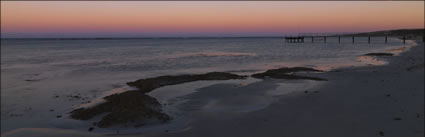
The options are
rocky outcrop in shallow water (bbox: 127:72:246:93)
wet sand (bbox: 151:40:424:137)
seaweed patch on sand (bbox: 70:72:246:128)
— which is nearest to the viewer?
wet sand (bbox: 151:40:424:137)

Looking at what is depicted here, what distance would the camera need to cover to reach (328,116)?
8547mm

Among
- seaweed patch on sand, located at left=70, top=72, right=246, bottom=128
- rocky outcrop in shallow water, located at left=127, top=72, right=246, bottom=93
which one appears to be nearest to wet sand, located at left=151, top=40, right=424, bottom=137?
seaweed patch on sand, located at left=70, top=72, right=246, bottom=128

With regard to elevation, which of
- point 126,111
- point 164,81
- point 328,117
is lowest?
point 328,117

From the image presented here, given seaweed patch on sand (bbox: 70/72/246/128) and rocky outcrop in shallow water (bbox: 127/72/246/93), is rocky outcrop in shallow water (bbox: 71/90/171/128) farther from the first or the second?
rocky outcrop in shallow water (bbox: 127/72/246/93)

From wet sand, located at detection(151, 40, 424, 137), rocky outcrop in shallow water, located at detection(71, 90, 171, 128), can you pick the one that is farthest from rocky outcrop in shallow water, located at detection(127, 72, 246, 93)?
wet sand, located at detection(151, 40, 424, 137)

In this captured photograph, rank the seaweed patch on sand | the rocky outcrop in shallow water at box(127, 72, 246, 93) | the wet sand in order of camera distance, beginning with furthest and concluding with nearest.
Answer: the rocky outcrop in shallow water at box(127, 72, 246, 93), the seaweed patch on sand, the wet sand

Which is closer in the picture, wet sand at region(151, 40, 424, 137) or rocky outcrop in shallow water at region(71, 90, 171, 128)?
wet sand at region(151, 40, 424, 137)

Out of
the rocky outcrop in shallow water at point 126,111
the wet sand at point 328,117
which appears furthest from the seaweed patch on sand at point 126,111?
the wet sand at point 328,117

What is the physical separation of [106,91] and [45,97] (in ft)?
8.18

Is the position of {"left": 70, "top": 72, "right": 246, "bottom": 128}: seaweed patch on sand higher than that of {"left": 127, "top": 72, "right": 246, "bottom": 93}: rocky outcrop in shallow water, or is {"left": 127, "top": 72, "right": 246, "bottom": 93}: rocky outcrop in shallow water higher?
{"left": 127, "top": 72, "right": 246, "bottom": 93}: rocky outcrop in shallow water

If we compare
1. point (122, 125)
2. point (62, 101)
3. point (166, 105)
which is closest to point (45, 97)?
point (62, 101)

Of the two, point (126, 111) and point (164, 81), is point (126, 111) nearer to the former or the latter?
point (126, 111)

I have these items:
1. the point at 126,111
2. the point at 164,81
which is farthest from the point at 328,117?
the point at 164,81

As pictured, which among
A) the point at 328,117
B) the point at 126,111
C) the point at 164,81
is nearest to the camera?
the point at 328,117
